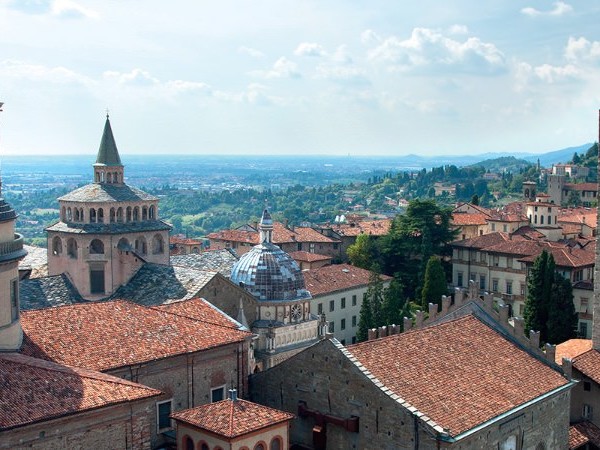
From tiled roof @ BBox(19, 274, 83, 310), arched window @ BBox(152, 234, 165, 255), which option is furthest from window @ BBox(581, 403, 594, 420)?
tiled roof @ BBox(19, 274, 83, 310)

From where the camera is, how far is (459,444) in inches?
1008

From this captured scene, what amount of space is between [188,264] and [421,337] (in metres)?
25.4

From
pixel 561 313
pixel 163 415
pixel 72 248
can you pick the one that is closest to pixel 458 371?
pixel 163 415

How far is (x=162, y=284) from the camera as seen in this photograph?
134ft

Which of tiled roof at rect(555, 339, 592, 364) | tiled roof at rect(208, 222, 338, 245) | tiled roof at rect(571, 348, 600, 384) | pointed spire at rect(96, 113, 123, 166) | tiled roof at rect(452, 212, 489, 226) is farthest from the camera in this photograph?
tiled roof at rect(452, 212, 489, 226)

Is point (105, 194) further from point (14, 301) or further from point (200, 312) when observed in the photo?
point (14, 301)

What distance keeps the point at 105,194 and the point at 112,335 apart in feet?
60.5

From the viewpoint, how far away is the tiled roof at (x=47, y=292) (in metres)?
37.0

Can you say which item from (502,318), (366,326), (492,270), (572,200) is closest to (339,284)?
(366,326)

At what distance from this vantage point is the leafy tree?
56.1 meters

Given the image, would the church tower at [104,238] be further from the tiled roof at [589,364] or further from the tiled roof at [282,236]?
the tiled roof at [282,236]

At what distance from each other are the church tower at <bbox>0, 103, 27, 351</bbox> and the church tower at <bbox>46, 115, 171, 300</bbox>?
16.9 metres

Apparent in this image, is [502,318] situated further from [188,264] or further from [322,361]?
[188,264]

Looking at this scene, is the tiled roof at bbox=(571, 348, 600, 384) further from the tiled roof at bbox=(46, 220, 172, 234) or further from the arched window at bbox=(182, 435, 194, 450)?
the tiled roof at bbox=(46, 220, 172, 234)
